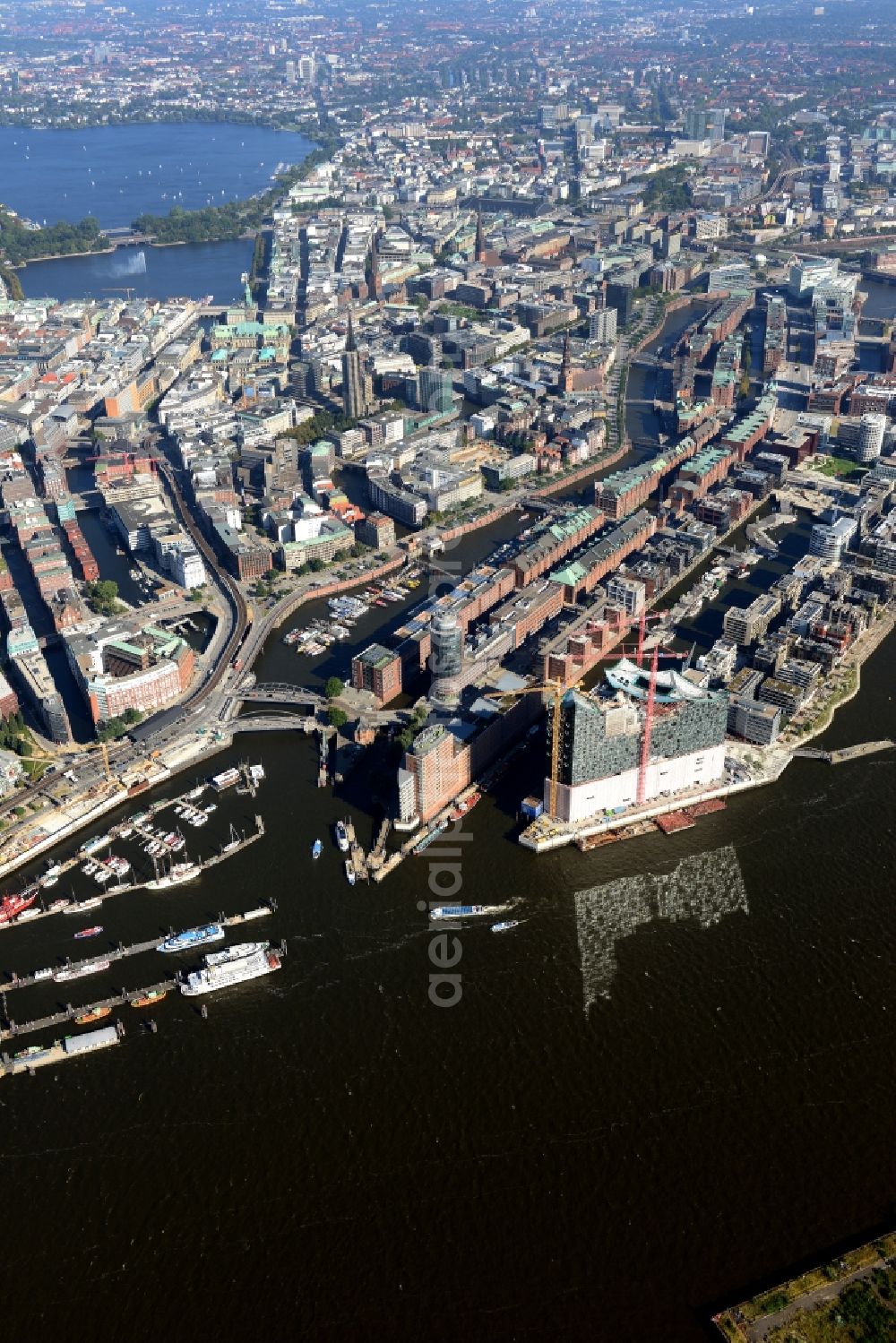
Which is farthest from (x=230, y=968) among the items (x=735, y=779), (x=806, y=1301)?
(x=735, y=779)

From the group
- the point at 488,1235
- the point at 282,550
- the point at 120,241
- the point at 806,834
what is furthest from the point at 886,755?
the point at 120,241

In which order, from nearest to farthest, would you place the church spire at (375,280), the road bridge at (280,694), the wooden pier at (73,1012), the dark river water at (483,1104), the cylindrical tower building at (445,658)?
the dark river water at (483,1104) → the wooden pier at (73,1012) → the cylindrical tower building at (445,658) → the road bridge at (280,694) → the church spire at (375,280)

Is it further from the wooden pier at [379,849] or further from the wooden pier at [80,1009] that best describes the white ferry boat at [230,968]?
the wooden pier at [379,849]

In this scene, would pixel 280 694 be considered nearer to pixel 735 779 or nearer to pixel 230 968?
pixel 230 968

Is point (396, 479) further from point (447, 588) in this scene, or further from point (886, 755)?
point (886, 755)

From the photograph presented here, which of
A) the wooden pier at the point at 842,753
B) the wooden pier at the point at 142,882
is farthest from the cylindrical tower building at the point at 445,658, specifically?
the wooden pier at the point at 842,753
